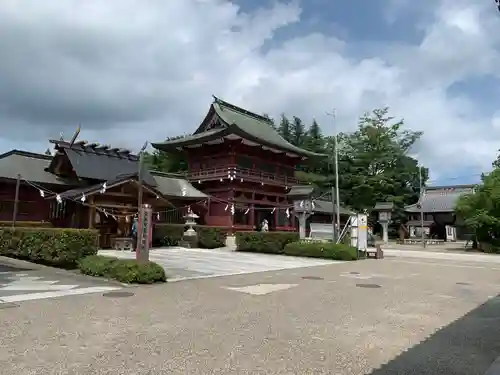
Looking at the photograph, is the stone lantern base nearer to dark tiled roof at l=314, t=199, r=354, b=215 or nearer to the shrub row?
the shrub row

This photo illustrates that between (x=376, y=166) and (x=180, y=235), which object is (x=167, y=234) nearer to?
(x=180, y=235)

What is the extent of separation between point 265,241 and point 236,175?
11927 mm

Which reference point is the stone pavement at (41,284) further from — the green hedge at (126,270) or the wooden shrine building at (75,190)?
the wooden shrine building at (75,190)

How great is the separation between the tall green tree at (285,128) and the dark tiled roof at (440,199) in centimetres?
2430

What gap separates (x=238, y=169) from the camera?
36188 millimetres

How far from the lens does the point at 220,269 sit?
51.4 feet

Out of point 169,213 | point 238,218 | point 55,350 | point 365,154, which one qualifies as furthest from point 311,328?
point 365,154

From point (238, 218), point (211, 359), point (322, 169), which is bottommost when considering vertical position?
point (211, 359)

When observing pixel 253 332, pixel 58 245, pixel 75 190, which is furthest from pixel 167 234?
pixel 253 332

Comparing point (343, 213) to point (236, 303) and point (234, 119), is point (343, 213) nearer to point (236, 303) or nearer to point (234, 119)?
point (234, 119)

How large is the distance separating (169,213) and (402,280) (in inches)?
846

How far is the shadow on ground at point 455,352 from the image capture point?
484 centimetres

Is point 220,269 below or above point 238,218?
below

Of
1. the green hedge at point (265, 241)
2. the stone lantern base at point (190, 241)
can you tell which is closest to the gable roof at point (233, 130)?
the stone lantern base at point (190, 241)
